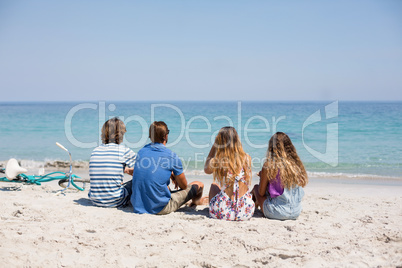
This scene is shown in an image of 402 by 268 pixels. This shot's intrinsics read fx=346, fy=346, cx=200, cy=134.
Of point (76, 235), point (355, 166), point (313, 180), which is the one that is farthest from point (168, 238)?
point (355, 166)

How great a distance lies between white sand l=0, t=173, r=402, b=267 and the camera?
2.98m

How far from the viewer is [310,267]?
9.39 feet

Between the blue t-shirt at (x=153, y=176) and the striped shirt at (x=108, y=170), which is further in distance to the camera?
the striped shirt at (x=108, y=170)

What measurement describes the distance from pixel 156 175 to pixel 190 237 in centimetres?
94

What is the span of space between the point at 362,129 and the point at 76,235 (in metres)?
18.3

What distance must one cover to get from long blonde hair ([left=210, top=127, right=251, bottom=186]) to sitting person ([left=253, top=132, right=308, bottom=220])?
261mm

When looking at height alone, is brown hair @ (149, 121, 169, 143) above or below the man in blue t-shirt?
above

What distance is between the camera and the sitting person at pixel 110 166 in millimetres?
4348

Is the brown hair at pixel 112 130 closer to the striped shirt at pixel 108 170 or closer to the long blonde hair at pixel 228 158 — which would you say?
the striped shirt at pixel 108 170

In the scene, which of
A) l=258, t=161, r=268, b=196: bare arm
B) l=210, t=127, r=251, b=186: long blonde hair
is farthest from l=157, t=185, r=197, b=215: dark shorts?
l=258, t=161, r=268, b=196: bare arm

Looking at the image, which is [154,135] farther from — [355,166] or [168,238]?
[355,166]

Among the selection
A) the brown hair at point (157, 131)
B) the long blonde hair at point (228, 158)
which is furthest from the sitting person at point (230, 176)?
the brown hair at point (157, 131)

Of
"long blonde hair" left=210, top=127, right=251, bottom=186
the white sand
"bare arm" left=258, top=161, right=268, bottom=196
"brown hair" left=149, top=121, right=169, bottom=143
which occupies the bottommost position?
the white sand

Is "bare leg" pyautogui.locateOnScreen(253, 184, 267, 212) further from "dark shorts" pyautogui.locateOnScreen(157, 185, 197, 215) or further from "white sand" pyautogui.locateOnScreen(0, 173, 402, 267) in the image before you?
"dark shorts" pyautogui.locateOnScreen(157, 185, 197, 215)
